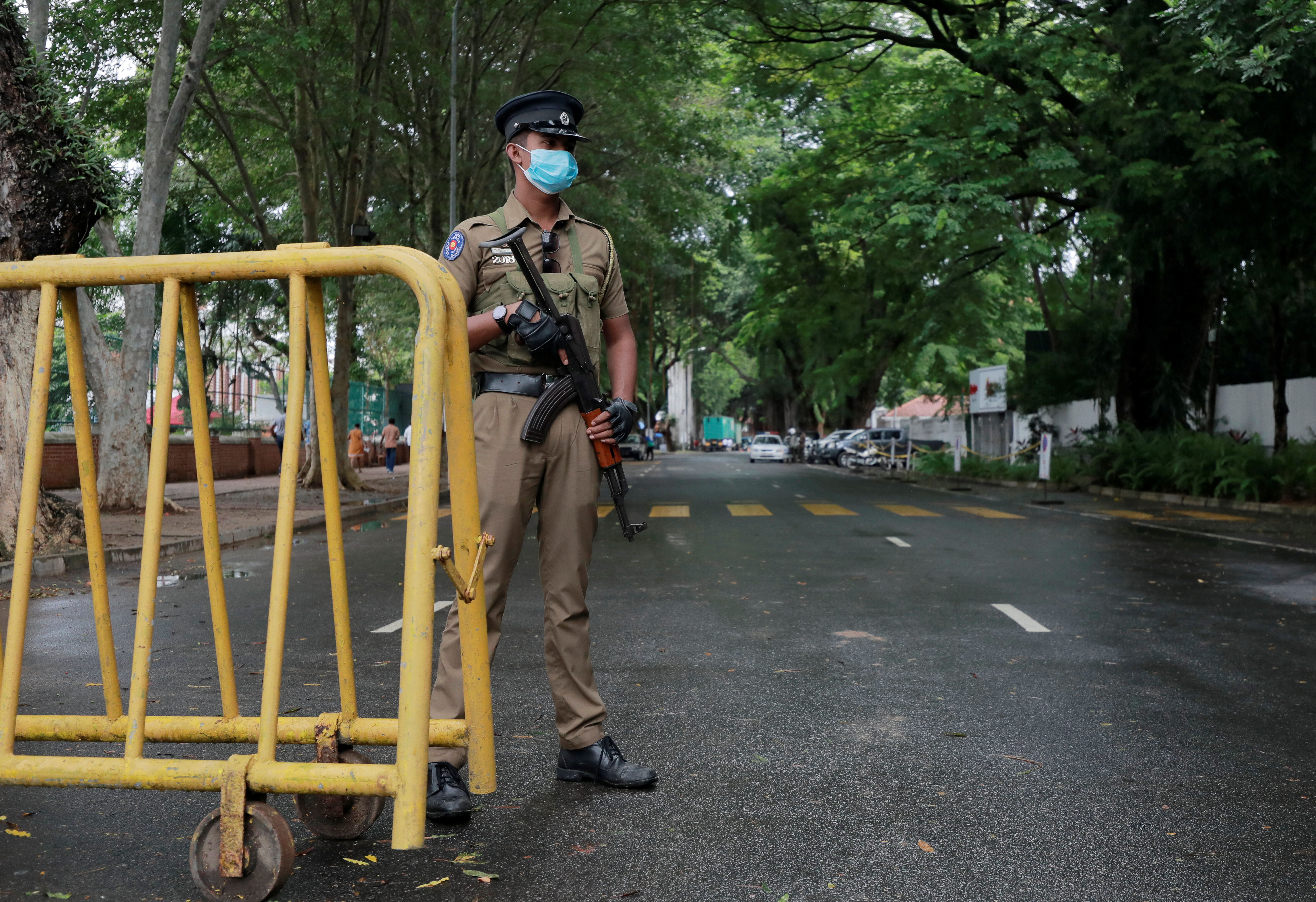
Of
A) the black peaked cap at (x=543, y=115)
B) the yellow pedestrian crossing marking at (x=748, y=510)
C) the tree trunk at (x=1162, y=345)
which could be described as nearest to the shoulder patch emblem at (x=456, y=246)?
the black peaked cap at (x=543, y=115)

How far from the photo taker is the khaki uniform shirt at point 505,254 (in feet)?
12.9

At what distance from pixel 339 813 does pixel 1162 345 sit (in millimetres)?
24384

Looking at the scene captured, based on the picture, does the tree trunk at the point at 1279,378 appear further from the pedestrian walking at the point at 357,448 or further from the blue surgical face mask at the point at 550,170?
the blue surgical face mask at the point at 550,170

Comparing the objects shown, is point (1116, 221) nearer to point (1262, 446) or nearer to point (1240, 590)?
point (1262, 446)

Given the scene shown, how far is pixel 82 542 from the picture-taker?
1159 cm

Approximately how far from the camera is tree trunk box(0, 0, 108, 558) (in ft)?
33.1

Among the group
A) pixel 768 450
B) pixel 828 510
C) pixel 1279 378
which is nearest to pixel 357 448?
pixel 828 510

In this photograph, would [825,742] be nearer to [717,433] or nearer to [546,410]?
[546,410]

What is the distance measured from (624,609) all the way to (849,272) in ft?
78.3

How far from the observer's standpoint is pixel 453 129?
23219 millimetres

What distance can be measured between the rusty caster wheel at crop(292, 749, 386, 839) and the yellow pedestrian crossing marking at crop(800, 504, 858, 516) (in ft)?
48.5

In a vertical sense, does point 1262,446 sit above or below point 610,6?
below

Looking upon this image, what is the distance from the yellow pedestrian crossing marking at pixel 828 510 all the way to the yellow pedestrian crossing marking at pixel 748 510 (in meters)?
0.66

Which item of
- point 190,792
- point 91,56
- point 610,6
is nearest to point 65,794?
point 190,792
